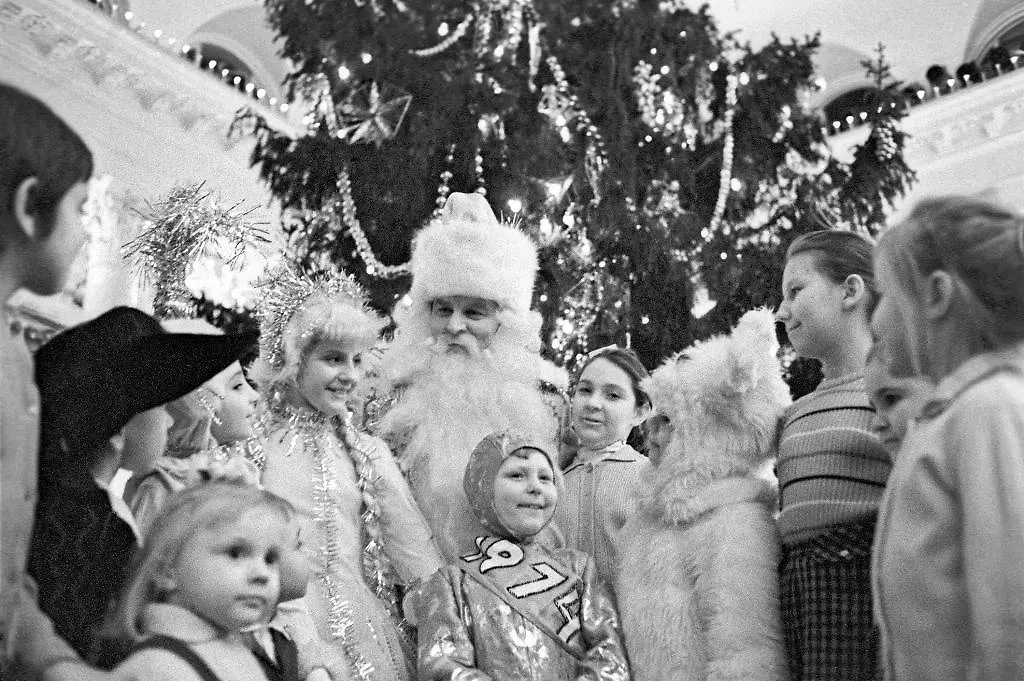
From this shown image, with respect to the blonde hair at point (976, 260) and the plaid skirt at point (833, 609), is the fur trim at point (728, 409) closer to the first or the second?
the plaid skirt at point (833, 609)

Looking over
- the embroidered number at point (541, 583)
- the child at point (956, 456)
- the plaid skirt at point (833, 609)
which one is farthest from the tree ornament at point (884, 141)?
the child at point (956, 456)

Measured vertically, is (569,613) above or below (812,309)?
below

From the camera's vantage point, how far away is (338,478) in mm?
3068

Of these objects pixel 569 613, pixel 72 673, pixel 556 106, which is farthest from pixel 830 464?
pixel 556 106

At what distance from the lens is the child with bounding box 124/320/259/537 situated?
209 centimetres

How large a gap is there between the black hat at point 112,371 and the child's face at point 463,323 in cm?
179

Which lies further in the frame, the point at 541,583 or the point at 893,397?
the point at 541,583

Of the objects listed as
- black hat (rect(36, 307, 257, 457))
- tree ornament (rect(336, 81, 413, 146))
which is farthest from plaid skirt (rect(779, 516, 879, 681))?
tree ornament (rect(336, 81, 413, 146))

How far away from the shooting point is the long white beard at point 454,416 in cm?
340

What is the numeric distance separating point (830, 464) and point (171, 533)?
1683 mm

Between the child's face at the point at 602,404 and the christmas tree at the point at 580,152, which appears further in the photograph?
the christmas tree at the point at 580,152

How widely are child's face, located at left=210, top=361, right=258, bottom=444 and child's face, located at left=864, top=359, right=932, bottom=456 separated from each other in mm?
1615

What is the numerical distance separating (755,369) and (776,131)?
3.24m

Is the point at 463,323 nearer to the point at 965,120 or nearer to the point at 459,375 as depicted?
the point at 459,375
